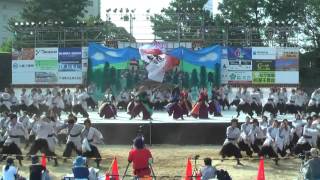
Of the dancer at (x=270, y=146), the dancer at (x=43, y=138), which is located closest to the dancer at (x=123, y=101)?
the dancer at (x=43, y=138)

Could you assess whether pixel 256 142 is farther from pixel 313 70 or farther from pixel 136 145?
pixel 313 70

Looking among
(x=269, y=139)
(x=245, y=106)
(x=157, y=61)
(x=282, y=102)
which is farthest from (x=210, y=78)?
(x=269, y=139)

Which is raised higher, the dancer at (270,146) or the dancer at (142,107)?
the dancer at (142,107)

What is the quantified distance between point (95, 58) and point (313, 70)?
17.0 meters

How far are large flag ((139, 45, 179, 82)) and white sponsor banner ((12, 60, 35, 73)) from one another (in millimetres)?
7010

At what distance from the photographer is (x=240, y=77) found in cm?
3997

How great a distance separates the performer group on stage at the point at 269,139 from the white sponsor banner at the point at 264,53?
18550 millimetres

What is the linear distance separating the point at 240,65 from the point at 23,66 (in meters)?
13.2

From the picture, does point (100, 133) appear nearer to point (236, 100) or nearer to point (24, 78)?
point (236, 100)

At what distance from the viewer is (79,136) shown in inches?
800

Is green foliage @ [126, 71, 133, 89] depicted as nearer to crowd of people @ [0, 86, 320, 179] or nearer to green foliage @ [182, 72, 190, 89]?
green foliage @ [182, 72, 190, 89]

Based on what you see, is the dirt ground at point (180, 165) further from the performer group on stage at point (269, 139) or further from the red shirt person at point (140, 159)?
the red shirt person at point (140, 159)

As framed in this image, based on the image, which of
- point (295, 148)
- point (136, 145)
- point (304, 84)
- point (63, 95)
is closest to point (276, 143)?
point (295, 148)

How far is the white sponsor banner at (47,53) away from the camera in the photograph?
41.2 m
